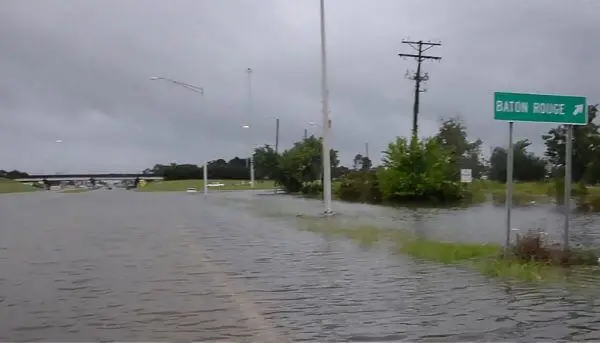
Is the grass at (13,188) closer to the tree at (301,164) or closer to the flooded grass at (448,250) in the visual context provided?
the tree at (301,164)

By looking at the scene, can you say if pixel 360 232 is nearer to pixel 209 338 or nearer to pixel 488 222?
pixel 488 222

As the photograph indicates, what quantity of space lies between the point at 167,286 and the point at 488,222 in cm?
1760

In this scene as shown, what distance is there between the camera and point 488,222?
2683cm

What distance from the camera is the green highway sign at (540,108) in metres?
12.7

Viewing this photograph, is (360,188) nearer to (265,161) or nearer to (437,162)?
(437,162)

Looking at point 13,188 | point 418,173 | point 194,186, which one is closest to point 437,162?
point 418,173

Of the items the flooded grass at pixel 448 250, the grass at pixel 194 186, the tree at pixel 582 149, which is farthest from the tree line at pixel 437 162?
the flooded grass at pixel 448 250

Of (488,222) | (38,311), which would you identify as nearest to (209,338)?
(38,311)

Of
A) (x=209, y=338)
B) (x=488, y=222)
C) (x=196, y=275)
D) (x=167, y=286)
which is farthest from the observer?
(x=488, y=222)

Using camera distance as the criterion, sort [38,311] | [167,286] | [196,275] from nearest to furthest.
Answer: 1. [38,311]
2. [167,286]
3. [196,275]

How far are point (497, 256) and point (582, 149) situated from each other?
51.7m

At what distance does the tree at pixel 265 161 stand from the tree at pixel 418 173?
32.8m

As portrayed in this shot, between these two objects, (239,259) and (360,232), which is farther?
(360,232)

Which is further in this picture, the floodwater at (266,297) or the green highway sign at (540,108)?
the green highway sign at (540,108)
